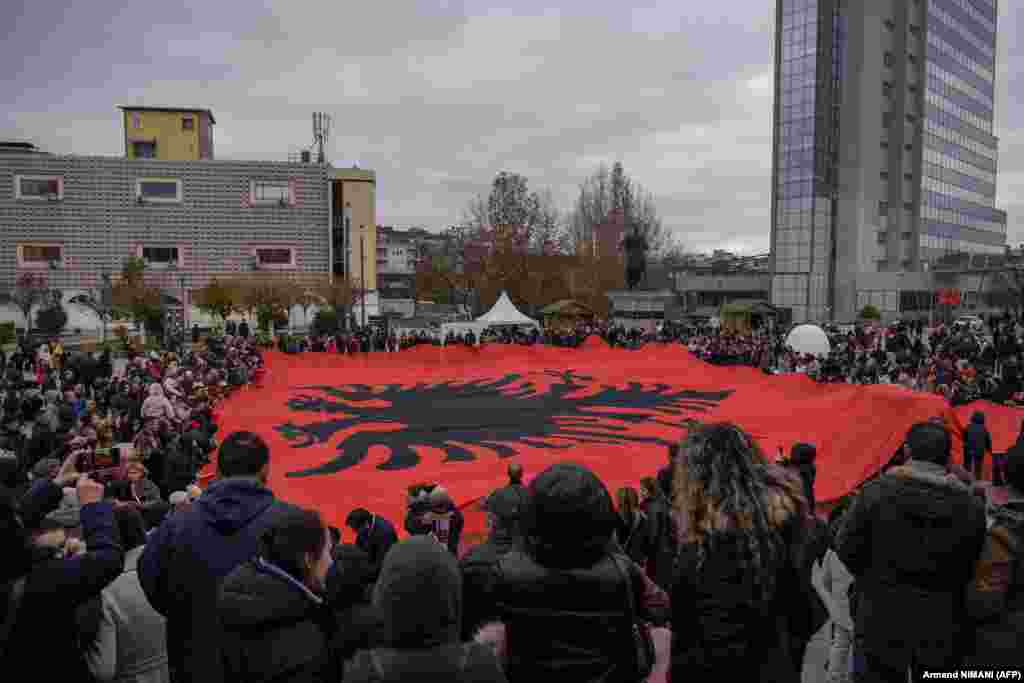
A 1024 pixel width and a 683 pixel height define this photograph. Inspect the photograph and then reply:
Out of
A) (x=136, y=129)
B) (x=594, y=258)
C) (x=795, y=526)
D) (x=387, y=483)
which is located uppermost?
(x=136, y=129)

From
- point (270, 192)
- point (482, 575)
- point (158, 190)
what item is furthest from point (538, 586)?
point (158, 190)

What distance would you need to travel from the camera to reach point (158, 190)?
49.2 m

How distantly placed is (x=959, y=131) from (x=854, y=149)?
20559mm

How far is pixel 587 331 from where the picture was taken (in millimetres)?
34938

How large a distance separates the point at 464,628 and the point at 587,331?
3237 cm

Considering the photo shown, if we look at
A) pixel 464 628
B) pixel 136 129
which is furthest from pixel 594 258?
pixel 464 628

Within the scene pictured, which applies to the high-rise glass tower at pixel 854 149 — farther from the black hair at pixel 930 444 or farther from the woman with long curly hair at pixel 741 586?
the woman with long curly hair at pixel 741 586

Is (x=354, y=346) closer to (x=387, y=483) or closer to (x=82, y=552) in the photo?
(x=387, y=483)

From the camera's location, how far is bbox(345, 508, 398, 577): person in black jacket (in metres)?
4.55

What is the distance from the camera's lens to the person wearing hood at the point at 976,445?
1012cm

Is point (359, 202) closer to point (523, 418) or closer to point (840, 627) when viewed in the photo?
point (523, 418)

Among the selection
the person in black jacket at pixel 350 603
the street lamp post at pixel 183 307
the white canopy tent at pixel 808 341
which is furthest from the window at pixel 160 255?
the person in black jacket at pixel 350 603

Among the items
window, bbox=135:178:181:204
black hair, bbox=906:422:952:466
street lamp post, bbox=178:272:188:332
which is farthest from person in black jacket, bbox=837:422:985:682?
window, bbox=135:178:181:204

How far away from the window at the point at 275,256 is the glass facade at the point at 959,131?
54.4 m
